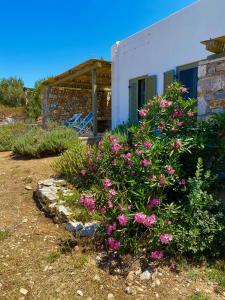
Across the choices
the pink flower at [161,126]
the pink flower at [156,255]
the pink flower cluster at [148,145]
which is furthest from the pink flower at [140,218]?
the pink flower at [161,126]

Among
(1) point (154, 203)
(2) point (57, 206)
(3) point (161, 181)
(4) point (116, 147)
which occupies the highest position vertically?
(4) point (116, 147)

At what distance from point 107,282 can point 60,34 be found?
Answer: 17.0m

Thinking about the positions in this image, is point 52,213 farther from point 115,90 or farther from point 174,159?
point 115,90

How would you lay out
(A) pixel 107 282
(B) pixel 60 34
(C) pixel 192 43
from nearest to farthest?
1. (A) pixel 107 282
2. (C) pixel 192 43
3. (B) pixel 60 34

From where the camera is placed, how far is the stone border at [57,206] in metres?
3.61

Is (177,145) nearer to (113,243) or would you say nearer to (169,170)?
(169,170)

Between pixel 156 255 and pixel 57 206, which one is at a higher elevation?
pixel 57 206

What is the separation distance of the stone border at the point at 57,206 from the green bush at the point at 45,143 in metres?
2.22

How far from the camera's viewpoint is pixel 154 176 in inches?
123

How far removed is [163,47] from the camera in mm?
7980

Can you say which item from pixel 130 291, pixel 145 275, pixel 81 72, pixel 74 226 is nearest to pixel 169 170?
pixel 145 275

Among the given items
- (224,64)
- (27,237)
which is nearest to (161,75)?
(224,64)

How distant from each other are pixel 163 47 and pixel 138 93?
5.36 ft

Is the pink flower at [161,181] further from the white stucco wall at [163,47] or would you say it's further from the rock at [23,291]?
the white stucco wall at [163,47]
